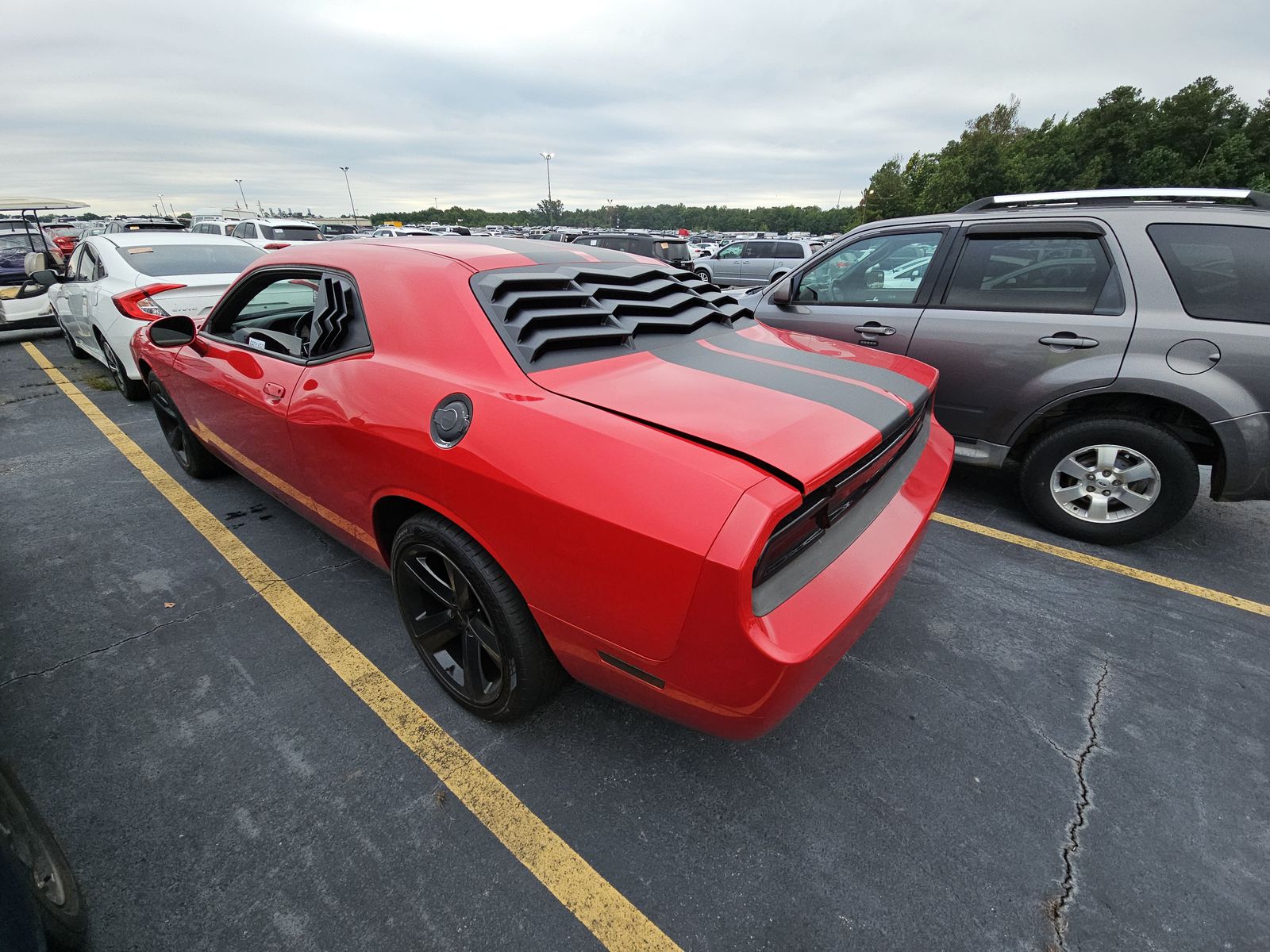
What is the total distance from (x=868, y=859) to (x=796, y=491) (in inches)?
44.9

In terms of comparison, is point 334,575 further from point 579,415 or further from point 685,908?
point 685,908

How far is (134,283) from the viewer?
530cm

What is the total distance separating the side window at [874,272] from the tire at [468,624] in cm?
340

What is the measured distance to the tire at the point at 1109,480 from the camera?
303cm

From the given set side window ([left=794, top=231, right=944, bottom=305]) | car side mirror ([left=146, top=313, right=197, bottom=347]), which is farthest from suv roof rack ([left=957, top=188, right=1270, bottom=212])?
car side mirror ([left=146, top=313, right=197, bottom=347])

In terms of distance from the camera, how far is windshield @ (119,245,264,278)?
5.60 m

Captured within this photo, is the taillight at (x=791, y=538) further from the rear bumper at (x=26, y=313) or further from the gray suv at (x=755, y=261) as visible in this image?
the gray suv at (x=755, y=261)

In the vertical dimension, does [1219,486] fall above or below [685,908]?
above

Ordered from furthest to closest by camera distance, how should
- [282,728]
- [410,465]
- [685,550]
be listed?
[282,728]
[410,465]
[685,550]

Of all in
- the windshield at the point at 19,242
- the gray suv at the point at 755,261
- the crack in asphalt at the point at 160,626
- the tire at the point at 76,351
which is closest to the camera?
the crack in asphalt at the point at 160,626

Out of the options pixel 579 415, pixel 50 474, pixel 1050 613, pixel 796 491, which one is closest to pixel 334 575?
pixel 579 415

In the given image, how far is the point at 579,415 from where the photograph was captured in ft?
5.27

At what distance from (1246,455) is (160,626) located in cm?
513

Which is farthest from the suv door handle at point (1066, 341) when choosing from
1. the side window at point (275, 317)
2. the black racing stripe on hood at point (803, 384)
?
the side window at point (275, 317)
